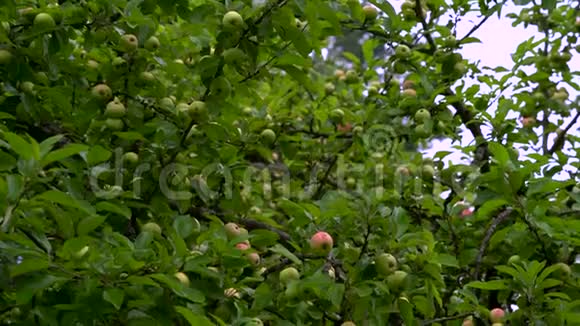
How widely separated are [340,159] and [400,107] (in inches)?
20.6

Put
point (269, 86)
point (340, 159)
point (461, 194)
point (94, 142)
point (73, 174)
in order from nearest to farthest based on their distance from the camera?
point (73, 174), point (94, 142), point (461, 194), point (340, 159), point (269, 86)

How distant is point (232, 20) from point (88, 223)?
69 cm

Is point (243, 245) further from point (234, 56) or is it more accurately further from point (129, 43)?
point (129, 43)

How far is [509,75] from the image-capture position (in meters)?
3.26

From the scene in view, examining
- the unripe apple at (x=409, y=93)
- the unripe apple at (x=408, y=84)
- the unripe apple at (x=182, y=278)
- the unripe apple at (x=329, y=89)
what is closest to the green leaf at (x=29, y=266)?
the unripe apple at (x=182, y=278)

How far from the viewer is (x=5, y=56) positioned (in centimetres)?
246

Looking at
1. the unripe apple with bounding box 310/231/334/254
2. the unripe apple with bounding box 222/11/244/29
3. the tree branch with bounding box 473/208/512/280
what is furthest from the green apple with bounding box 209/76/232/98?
the tree branch with bounding box 473/208/512/280

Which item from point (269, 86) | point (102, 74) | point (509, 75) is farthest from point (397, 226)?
point (269, 86)

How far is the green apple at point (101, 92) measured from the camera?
8.48ft

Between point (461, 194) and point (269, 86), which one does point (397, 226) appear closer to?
point (461, 194)

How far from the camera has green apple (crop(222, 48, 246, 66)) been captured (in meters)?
2.31

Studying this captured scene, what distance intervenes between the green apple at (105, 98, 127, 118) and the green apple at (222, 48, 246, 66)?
40cm

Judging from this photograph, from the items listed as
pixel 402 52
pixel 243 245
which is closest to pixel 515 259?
pixel 243 245

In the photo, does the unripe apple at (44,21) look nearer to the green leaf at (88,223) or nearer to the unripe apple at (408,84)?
the green leaf at (88,223)
